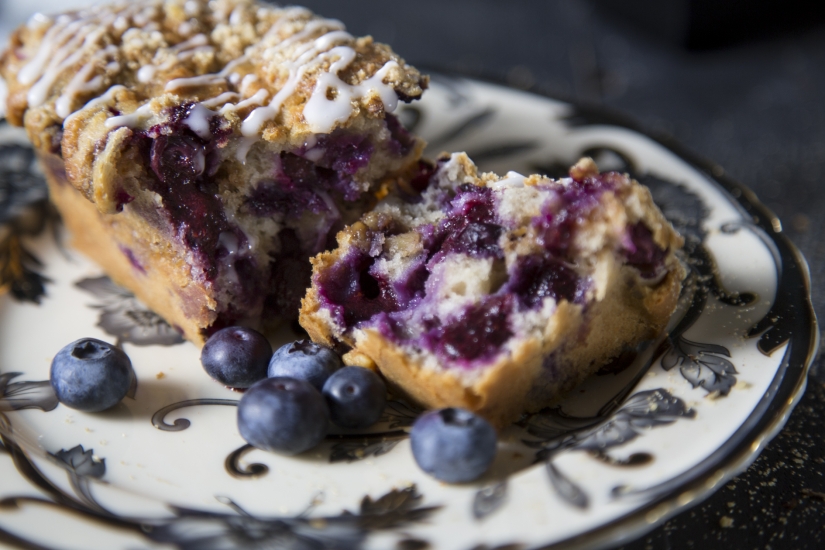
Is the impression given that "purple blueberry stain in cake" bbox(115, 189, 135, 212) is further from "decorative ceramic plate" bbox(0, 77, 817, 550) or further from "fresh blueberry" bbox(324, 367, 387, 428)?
"fresh blueberry" bbox(324, 367, 387, 428)

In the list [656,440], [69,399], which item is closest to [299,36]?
[69,399]

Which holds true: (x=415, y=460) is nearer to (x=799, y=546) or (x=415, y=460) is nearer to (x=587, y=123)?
(x=799, y=546)

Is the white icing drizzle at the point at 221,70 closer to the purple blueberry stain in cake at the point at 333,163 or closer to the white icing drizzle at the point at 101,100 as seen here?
the white icing drizzle at the point at 101,100

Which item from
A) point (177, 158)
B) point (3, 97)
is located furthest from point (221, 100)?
point (3, 97)

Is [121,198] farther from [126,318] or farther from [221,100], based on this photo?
[126,318]

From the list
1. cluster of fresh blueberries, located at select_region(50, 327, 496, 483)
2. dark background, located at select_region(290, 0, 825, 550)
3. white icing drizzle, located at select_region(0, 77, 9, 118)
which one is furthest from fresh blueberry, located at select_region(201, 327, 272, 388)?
dark background, located at select_region(290, 0, 825, 550)

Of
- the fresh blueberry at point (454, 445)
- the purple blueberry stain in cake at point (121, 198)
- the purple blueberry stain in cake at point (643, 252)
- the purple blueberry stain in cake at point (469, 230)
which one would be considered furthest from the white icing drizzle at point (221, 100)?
the purple blueberry stain in cake at point (643, 252)
